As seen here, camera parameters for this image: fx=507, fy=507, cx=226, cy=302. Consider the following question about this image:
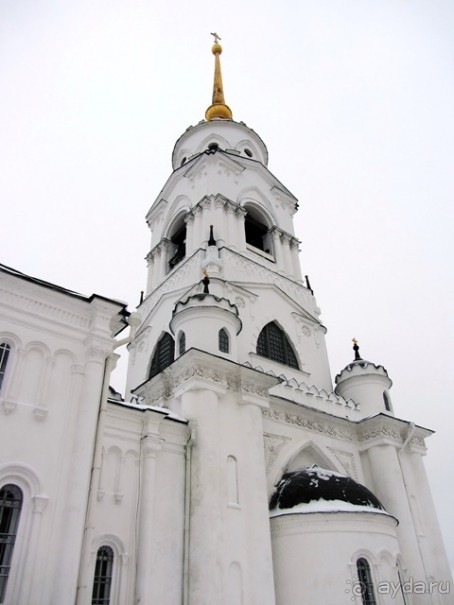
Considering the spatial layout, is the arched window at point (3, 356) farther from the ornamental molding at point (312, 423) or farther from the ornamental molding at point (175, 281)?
the ornamental molding at point (175, 281)

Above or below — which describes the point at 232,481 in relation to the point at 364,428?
below

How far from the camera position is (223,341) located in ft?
49.0

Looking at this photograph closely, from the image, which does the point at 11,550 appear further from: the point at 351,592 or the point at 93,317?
the point at 351,592

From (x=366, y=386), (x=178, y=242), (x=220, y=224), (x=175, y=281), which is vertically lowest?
(x=366, y=386)

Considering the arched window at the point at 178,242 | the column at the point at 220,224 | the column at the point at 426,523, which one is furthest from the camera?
the arched window at the point at 178,242

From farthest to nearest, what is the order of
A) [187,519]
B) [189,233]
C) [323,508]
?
[189,233] < [323,508] < [187,519]

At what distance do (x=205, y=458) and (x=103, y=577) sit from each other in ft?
10.8

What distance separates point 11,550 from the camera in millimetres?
7980

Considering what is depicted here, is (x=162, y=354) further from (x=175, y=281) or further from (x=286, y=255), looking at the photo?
(x=286, y=255)

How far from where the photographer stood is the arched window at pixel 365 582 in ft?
39.4

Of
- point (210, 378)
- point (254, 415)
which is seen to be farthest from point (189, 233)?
point (254, 415)

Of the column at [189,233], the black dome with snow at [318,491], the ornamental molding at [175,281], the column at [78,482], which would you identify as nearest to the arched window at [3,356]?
the column at [78,482]

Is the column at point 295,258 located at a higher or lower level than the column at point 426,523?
higher

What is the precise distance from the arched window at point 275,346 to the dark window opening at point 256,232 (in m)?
5.43
